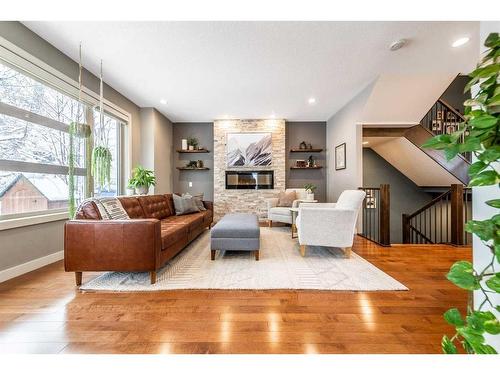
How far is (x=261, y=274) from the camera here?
2.39 meters

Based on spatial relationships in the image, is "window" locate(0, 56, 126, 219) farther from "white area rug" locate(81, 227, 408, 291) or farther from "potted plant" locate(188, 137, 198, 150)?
"potted plant" locate(188, 137, 198, 150)

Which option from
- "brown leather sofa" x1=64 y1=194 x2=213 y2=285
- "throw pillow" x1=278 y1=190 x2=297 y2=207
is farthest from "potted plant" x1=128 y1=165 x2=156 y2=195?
"throw pillow" x1=278 y1=190 x2=297 y2=207

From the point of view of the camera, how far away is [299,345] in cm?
134

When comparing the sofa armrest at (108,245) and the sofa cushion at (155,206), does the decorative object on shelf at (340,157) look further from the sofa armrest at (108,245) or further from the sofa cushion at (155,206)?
the sofa armrest at (108,245)

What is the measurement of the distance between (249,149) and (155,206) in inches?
117

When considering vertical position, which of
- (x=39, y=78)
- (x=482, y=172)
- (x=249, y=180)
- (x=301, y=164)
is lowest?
(x=482, y=172)

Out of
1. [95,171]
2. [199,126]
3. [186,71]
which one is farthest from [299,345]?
[199,126]

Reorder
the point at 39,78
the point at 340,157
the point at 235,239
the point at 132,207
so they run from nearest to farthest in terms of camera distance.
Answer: the point at 39,78, the point at 235,239, the point at 132,207, the point at 340,157

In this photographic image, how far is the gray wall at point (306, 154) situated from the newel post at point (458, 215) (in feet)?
9.25

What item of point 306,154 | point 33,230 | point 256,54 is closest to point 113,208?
point 33,230

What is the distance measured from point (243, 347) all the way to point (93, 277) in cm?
194

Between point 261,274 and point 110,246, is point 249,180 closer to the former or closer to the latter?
point 261,274

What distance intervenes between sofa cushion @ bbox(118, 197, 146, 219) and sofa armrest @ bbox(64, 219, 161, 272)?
0.75 m

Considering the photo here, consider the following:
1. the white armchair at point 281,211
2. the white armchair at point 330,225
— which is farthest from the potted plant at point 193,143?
the white armchair at point 330,225
